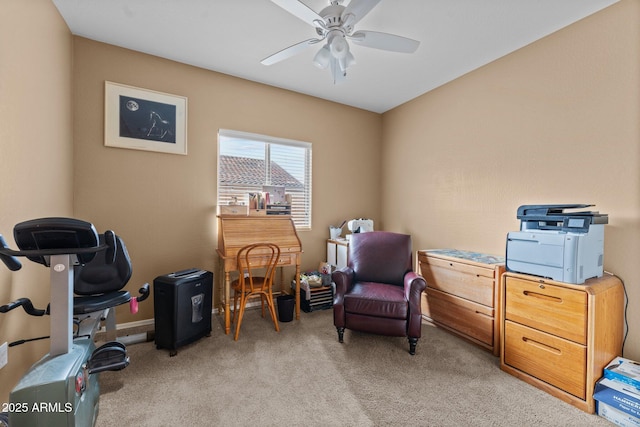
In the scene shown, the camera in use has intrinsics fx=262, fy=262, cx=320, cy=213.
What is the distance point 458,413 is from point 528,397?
0.57 metres

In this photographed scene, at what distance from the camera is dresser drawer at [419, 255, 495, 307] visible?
2.30m

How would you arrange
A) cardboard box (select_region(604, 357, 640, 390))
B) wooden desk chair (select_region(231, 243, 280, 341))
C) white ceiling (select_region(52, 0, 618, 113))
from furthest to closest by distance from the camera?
wooden desk chair (select_region(231, 243, 280, 341)) < white ceiling (select_region(52, 0, 618, 113)) < cardboard box (select_region(604, 357, 640, 390))

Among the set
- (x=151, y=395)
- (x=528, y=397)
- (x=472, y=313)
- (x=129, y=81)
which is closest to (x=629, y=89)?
(x=472, y=313)

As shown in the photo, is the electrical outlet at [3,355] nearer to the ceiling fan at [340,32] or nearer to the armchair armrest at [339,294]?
the armchair armrest at [339,294]

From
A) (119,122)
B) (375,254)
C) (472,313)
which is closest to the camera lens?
(472,313)

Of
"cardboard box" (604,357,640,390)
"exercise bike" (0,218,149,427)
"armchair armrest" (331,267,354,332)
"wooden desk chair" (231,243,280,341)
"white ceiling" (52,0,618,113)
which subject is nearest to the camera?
"exercise bike" (0,218,149,427)

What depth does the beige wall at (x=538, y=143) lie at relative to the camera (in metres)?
1.90

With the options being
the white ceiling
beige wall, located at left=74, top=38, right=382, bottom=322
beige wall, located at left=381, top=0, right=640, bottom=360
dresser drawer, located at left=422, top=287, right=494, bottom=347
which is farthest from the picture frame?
dresser drawer, located at left=422, top=287, right=494, bottom=347

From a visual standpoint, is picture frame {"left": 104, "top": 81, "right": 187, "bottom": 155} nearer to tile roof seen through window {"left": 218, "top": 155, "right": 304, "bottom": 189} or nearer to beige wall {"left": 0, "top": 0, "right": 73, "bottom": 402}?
beige wall {"left": 0, "top": 0, "right": 73, "bottom": 402}

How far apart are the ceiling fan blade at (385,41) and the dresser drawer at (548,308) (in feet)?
6.38

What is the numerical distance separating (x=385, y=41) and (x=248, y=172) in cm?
207

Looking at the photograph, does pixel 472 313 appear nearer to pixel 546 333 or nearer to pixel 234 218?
pixel 546 333

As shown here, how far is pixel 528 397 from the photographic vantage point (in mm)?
1752

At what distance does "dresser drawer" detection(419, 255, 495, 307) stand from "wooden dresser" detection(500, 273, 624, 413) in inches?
9.3
